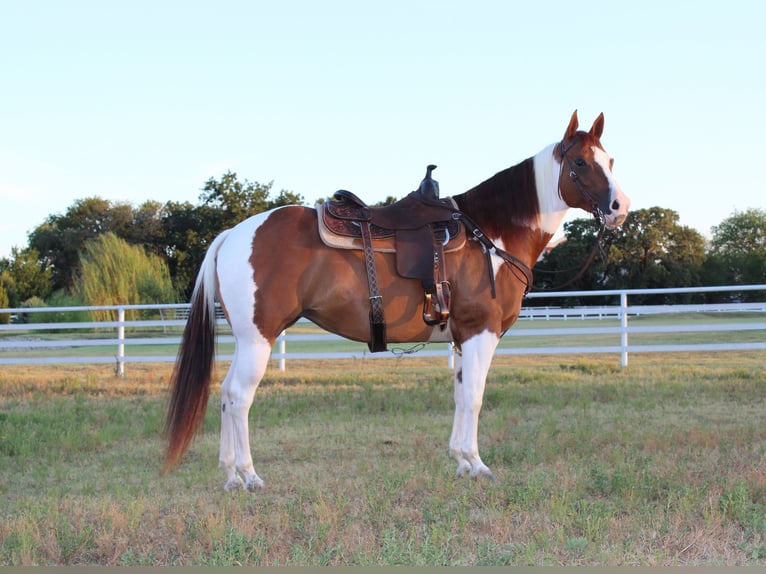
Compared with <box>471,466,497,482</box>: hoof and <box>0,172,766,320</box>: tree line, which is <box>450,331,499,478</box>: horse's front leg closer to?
<box>471,466,497,482</box>: hoof

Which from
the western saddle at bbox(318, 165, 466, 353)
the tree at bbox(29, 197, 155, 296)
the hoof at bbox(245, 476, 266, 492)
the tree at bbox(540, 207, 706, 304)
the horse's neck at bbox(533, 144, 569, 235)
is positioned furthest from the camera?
the tree at bbox(29, 197, 155, 296)

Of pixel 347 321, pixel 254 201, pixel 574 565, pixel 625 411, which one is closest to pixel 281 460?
pixel 347 321

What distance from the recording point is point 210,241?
134 feet

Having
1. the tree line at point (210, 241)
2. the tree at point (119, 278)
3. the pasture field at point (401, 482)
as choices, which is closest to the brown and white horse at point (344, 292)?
the pasture field at point (401, 482)

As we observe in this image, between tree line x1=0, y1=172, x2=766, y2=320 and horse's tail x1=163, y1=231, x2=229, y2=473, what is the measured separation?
28.5m

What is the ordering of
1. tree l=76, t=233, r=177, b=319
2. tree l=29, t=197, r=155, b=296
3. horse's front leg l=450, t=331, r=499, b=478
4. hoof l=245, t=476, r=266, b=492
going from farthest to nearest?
tree l=29, t=197, r=155, b=296 → tree l=76, t=233, r=177, b=319 → horse's front leg l=450, t=331, r=499, b=478 → hoof l=245, t=476, r=266, b=492

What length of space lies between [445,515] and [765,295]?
42585mm

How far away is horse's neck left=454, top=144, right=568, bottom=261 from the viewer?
15.9 feet

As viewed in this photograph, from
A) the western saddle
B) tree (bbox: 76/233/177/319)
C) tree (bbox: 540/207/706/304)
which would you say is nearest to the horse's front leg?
the western saddle

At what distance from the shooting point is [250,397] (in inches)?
173

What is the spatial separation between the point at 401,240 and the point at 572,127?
1.41m

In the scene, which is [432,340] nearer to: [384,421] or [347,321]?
[347,321]

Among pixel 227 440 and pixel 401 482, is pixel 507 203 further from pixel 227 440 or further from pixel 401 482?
pixel 227 440

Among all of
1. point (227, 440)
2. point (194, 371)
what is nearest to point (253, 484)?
point (227, 440)
